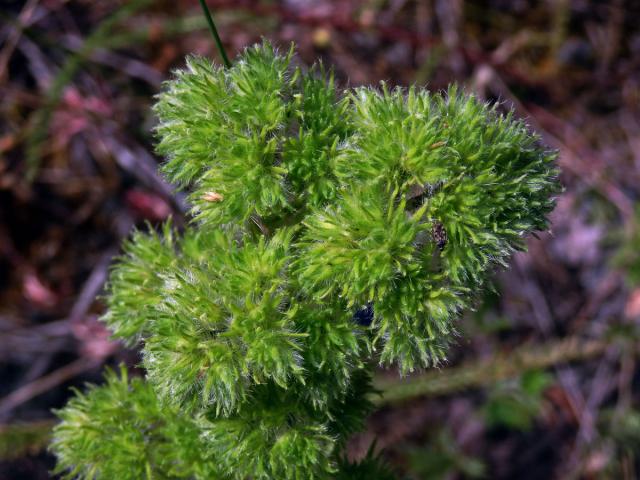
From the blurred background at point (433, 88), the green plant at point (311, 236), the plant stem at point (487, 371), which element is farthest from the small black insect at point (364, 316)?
the blurred background at point (433, 88)

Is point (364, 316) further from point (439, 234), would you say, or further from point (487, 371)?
point (487, 371)

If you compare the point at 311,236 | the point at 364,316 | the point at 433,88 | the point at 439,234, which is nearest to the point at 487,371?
the point at 433,88

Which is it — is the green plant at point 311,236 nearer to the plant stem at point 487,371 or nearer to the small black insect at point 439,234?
the small black insect at point 439,234

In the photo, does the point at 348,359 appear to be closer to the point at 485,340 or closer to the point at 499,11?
the point at 485,340

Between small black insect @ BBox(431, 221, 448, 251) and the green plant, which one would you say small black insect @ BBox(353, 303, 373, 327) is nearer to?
the green plant

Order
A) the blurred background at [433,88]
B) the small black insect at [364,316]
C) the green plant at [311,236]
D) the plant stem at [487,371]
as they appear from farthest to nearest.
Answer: the blurred background at [433,88]
the plant stem at [487,371]
the small black insect at [364,316]
the green plant at [311,236]
